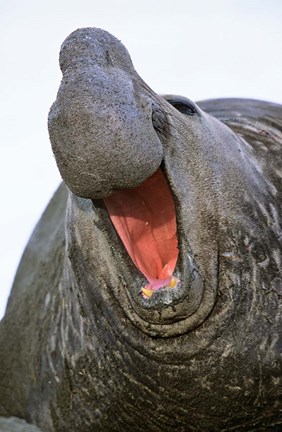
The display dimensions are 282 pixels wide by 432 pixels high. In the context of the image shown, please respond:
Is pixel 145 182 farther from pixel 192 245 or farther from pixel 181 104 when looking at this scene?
pixel 181 104

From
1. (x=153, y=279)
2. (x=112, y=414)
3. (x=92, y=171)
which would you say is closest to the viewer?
(x=92, y=171)

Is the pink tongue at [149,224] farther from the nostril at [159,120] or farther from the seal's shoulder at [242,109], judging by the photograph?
Result: the seal's shoulder at [242,109]

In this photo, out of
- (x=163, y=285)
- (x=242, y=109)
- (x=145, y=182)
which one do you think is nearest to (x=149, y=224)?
(x=145, y=182)

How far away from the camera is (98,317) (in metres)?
5.25

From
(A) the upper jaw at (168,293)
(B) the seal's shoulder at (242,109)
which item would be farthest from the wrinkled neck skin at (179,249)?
(B) the seal's shoulder at (242,109)

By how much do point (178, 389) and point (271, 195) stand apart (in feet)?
2.81

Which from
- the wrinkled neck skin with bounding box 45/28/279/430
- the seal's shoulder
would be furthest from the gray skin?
the seal's shoulder

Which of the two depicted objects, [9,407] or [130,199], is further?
[9,407]

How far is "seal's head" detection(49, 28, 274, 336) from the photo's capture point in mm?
4332

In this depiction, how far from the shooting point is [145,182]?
188 inches

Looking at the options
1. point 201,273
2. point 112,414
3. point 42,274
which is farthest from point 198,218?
point 42,274

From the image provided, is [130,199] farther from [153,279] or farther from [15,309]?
[15,309]

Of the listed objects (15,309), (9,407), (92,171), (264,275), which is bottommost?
(9,407)

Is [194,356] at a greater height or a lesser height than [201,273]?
lesser
